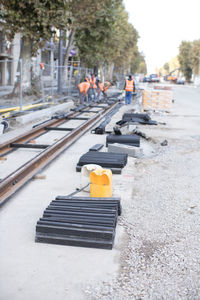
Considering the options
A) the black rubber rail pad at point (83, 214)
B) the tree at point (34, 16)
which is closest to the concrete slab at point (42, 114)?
the tree at point (34, 16)

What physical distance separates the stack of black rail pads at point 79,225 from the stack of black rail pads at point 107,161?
96.7 inches

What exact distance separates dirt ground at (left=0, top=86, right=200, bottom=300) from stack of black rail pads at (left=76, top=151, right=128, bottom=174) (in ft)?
0.53

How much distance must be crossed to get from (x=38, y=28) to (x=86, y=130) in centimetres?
686

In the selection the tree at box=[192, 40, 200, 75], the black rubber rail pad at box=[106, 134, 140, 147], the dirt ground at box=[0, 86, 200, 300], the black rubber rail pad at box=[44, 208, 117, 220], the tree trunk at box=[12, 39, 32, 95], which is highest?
the tree at box=[192, 40, 200, 75]

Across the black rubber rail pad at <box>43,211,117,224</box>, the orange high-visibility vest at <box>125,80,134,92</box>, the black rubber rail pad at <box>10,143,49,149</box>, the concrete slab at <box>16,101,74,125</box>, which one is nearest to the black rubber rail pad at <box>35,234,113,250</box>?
the black rubber rail pad at <box>43,211,117,224</box>

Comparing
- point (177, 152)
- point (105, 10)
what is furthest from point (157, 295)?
point (105, 10)

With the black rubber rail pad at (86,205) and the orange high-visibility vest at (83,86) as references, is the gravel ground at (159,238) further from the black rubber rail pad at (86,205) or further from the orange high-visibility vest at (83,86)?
the orange high-visibility vest at (83,86)

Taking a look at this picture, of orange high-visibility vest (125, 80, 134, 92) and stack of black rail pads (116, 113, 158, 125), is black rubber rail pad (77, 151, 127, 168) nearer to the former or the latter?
stack of black rail pads (116, 113, 158, 125)

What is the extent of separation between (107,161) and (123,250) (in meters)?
3.40

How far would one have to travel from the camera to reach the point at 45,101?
19719 millimetres

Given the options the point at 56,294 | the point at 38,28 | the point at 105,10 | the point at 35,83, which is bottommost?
the point at 56,294

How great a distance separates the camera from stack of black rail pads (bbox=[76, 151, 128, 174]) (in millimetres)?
7328

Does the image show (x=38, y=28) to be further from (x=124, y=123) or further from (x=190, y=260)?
(x=190, y=260)

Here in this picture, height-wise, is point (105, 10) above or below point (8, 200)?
above
